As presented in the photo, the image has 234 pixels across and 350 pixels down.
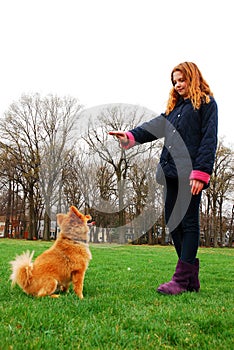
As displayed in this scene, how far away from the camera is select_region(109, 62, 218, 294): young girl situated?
3.96 m

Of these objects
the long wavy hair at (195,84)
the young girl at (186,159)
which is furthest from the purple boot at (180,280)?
the long wavy hair at (195,84)

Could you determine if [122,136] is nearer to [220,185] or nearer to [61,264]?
[61,264]

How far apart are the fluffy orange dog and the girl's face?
75.5 inches

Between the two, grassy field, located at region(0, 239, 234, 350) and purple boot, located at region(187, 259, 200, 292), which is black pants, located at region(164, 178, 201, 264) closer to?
purple boot, located at region(187, 259, 200, 292)

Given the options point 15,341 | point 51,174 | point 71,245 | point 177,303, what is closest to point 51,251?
point 71,245

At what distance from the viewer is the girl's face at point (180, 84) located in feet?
14.2

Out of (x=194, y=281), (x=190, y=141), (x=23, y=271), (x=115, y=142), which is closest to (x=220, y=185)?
(x=115, y=142)

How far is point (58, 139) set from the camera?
6.48 m

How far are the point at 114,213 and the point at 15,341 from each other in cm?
331

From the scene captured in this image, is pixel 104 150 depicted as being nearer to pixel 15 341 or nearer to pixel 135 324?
pixel 135 324

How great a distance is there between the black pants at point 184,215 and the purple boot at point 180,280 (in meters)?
0.07

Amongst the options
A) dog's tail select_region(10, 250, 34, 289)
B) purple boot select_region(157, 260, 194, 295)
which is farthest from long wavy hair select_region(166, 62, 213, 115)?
dog's tail select_region(10, 250, 34, 289)

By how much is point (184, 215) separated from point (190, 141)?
88cm

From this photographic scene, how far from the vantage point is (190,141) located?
4156mm
